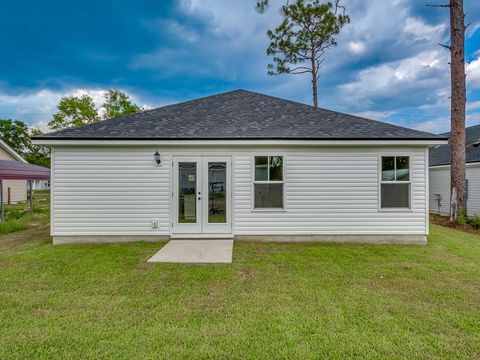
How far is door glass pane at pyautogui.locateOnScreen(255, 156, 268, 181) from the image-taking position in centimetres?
657

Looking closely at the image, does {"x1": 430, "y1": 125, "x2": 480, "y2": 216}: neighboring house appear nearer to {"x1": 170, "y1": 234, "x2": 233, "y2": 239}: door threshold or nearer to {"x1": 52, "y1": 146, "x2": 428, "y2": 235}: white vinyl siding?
{"x1": 52, "y1": 146, "x2": 428, "y2": 235}: white vinyl siding

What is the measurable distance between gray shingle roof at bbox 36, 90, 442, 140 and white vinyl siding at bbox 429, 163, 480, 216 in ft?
25.2

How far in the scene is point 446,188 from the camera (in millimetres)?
12539

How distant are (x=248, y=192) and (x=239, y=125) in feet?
6.44

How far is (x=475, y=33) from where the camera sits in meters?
11.8

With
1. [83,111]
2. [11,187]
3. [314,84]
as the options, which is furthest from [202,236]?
[83,111]

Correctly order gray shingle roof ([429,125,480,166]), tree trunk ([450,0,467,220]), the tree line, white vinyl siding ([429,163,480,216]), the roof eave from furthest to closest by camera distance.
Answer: the tree line → gray shingle roof ([429,125,480,166]) → white vinyl siding ([429,163,480,216]) → tree trunk ([450,0,467,220]) → the roof eave

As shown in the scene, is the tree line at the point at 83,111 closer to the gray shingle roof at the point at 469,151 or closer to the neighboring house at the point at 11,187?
the neighboring house at the point at 11,187

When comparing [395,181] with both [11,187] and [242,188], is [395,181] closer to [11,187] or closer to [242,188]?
[242,188]

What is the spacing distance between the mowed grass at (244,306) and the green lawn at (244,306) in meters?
0.02

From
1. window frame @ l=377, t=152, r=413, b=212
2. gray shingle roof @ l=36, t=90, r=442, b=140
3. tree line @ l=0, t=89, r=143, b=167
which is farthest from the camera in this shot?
tree line @ l=0, t=89, r=143, b=167

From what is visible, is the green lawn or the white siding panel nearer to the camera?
the green lawn

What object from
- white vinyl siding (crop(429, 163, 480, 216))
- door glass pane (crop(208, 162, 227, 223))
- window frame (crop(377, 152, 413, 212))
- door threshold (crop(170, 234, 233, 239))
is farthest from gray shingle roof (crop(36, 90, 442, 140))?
white vinyl siding (crop(429, 163, 480, 216))

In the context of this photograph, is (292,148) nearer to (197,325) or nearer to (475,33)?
(197,325)
